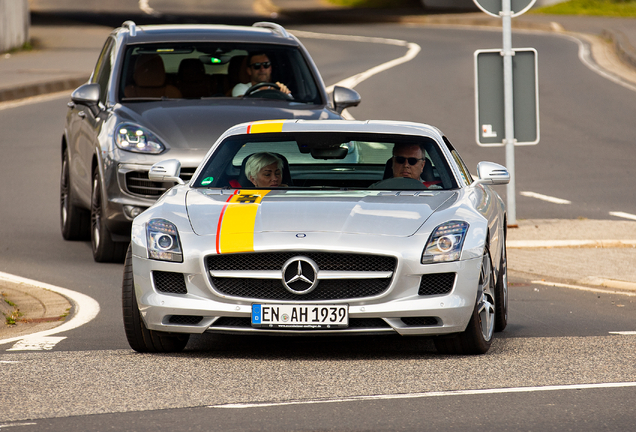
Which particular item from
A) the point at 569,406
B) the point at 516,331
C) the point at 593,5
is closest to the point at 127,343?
the point at 516,331

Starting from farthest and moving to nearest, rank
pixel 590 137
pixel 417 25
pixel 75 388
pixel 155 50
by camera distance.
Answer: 1. pixel 417 25
2. pixel 590 137
3. pixel 155 50
4. pixel 75 388

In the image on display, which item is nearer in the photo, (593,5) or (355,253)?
(355,253)

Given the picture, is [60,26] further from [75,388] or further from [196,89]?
[75,388]

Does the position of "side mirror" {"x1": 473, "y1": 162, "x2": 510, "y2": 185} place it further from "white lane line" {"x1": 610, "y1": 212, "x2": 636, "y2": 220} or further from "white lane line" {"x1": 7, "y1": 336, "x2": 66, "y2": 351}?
"white lane line" {"x1": 610, "y1": 212, "x2": 636, "y2": 220}

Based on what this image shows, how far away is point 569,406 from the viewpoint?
5.83m

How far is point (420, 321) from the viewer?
22.4 ft

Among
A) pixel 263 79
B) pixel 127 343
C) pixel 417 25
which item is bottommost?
pixel 417 25

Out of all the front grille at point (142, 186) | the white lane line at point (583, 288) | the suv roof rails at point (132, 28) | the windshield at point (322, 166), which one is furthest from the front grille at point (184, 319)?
the suv roof rails at point (132, 28)

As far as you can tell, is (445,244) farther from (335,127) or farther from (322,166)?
(322,166)

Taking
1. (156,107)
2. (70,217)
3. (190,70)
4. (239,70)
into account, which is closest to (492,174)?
(156,107)

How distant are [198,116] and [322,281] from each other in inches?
179

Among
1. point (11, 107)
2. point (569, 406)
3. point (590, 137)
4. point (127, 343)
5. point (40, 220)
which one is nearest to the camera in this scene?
point (569, 406)

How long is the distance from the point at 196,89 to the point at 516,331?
4.71 m

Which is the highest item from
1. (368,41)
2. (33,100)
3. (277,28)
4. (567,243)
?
(277,28)
